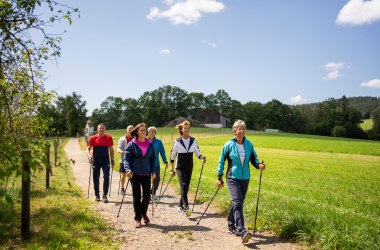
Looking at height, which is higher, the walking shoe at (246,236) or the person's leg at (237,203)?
the person's leg at (237,203)

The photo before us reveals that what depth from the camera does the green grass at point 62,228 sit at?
5646 mm

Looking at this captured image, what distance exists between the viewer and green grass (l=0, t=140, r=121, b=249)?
5.65 meters

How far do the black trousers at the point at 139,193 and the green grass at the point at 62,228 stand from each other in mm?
722

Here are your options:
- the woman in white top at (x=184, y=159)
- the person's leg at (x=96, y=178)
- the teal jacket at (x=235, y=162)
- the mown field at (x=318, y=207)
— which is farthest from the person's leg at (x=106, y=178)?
the teal jacket at (x=235, y=162)

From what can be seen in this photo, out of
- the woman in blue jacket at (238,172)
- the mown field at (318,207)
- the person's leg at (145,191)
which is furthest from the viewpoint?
the person's leg at (145,191)

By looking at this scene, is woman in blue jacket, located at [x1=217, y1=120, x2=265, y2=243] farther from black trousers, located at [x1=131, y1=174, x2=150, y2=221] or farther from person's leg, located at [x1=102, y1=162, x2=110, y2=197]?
person's leg, located at [x1=102, y1=162, x2=110, y2=197]

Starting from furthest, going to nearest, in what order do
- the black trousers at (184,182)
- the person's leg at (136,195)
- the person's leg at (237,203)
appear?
the black trousers at (184,182)
the person's leg at (136,195)
the person's leg at (237,203)

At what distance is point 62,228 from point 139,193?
5.94 ft

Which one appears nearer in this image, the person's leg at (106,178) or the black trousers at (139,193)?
the black trousers at (139,193)

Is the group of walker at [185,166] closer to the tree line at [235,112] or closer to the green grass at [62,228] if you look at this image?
the green grass at [62,228]

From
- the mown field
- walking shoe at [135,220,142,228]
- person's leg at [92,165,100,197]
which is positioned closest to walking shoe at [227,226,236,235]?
the mown field

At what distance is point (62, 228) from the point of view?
647 cm

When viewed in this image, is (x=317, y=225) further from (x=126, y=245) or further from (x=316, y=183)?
(x=316, y=183)

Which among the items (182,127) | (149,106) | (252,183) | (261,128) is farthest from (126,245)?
(261,128)
